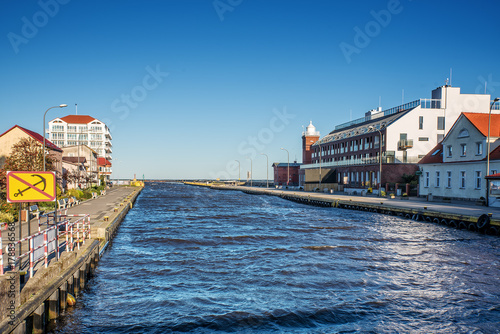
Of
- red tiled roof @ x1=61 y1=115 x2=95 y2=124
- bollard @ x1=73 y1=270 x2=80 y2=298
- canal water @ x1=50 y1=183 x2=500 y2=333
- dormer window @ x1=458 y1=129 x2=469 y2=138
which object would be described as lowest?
canal water @ x1=50 y1=183 x2=500 y2=333

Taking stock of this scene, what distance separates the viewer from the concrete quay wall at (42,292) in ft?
27.0

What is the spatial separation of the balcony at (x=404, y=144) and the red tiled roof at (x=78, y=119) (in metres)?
119

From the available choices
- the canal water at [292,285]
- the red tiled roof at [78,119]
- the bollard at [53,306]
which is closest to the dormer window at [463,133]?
the canal water at [292,285]

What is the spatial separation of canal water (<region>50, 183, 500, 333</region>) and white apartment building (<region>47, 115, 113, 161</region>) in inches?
5177

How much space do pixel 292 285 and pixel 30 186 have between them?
31.6ft

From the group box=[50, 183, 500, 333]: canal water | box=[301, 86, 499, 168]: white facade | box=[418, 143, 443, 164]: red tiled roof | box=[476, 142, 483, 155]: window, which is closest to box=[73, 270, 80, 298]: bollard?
box=[50, 183, 500, 333]: canal water

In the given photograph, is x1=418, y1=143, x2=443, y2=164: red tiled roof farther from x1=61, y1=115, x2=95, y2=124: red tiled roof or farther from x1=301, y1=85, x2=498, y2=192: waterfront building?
x1=61, y1=115, x2=95, y2=124: red tiled roof

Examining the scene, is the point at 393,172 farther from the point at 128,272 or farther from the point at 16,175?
the point at 16,175

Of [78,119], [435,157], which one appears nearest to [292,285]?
[435,157]

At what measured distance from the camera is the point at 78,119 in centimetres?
14588

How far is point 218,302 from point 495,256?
15.3 metres

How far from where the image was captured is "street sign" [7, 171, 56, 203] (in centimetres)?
1019

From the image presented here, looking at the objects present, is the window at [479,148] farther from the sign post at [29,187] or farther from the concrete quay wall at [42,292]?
the sign post at [29,187]

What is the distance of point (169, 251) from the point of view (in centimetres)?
2047
